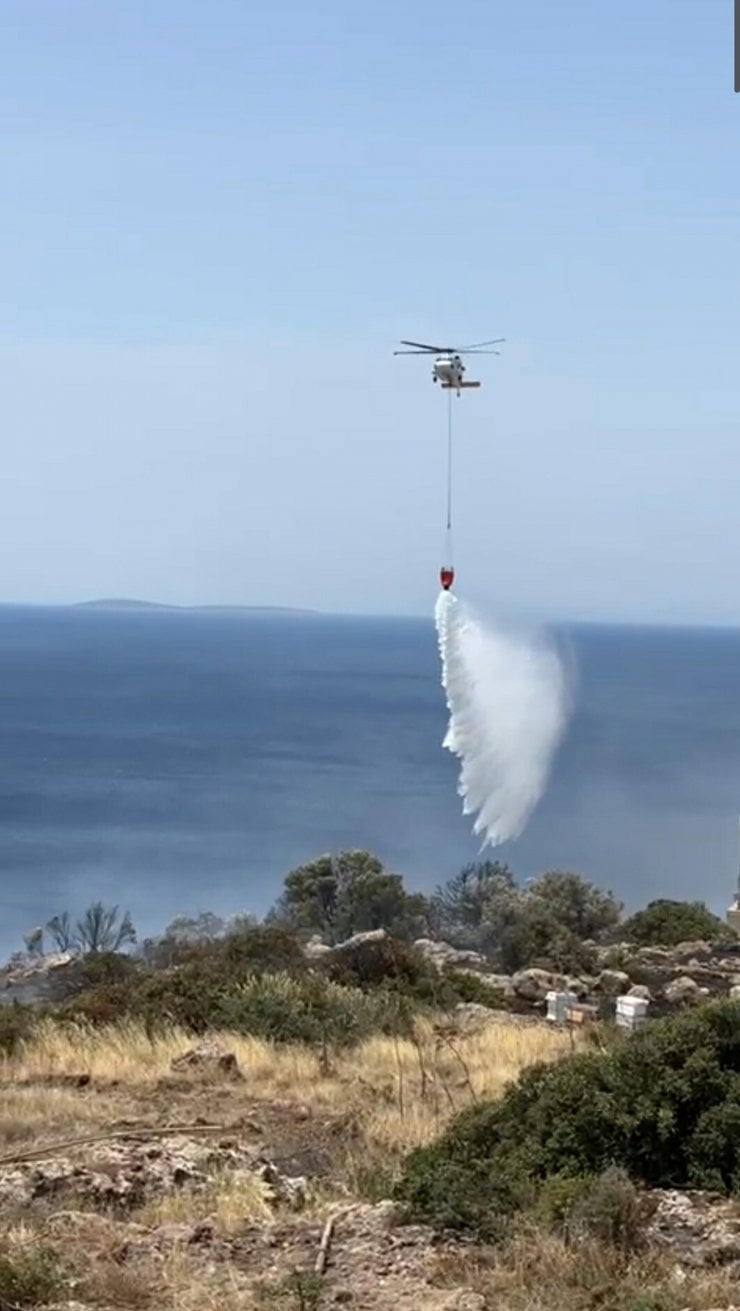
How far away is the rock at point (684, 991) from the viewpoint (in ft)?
63.9

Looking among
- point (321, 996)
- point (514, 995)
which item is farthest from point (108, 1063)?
point (514, 995)

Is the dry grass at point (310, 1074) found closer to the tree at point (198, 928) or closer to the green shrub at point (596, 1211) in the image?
the green shrub at point (596, 1211)

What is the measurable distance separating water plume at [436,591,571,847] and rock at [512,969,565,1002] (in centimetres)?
973

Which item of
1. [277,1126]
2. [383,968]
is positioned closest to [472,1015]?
[383,968]

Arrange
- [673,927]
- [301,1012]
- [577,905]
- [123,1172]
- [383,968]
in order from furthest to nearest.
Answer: [577,905] → [673,927] → [383,968] → [301,1012] → [123,1172]

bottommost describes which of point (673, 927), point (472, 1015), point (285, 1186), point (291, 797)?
point (291, 797)

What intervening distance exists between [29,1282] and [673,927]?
2533 cm

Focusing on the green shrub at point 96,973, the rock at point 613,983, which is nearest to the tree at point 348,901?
the green shrub at point 96,973

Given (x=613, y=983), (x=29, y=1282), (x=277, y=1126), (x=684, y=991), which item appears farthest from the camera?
(x=613, y=983)

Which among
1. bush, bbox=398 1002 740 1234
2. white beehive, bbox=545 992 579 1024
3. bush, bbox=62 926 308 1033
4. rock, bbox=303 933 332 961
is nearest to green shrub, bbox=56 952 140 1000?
bush, bbox=62 926 308 1033

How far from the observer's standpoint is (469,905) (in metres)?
38.1

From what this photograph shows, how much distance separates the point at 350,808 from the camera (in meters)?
85.5

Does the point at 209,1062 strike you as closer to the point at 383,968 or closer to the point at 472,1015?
the point at 472,1015

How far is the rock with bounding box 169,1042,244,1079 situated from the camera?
12.1m
